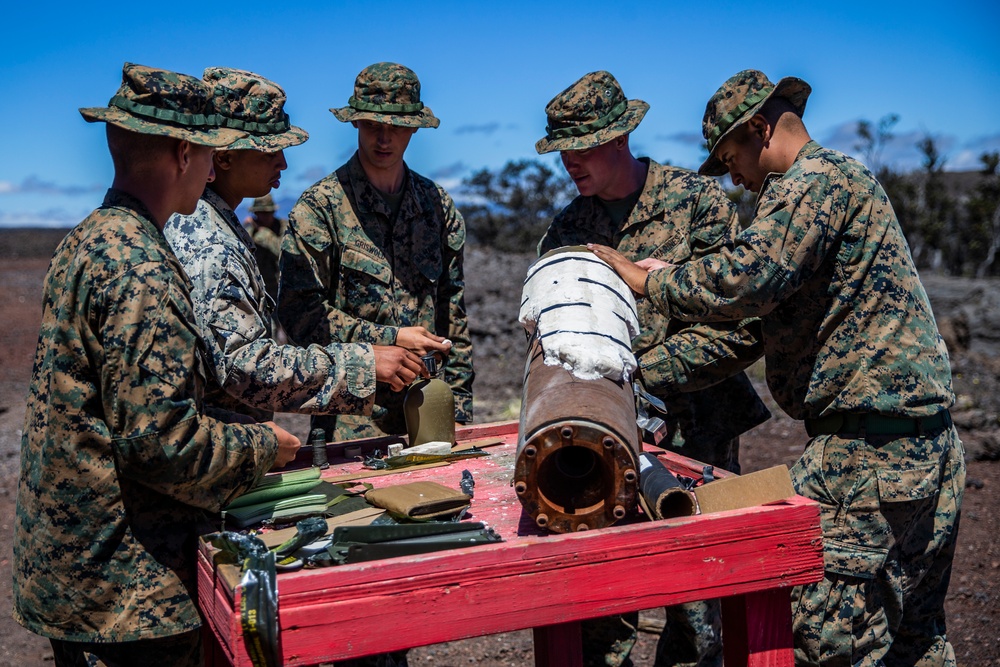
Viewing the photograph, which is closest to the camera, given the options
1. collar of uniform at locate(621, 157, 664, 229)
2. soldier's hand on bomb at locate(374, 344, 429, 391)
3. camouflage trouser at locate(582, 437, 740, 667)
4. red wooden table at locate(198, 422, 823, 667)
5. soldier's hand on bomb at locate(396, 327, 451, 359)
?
red wooden table at locate(198, 422, 823, 667)

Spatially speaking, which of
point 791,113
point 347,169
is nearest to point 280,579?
point 791,113

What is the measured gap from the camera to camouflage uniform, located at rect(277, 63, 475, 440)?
4137mm

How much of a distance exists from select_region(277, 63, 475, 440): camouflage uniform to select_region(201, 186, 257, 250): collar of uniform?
925 millimetres

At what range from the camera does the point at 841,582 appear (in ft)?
9.63

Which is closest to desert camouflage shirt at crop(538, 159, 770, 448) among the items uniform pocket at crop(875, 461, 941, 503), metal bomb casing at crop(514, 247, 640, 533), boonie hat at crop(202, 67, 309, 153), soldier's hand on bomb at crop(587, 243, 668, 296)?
soldier's hand on bomb at crop(587, 243, 668, 296)

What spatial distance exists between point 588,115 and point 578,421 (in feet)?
7.47

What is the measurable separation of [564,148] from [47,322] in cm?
235

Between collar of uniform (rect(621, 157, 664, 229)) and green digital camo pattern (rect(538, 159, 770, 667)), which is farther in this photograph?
collar of uniform (rect(621, 157, 664, 229))

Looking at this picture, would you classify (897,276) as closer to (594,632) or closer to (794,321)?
(794,321)

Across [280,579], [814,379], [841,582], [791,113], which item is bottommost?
[841,582]

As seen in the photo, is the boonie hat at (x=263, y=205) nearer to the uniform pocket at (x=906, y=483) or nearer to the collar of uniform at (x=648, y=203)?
the collar of uniform at (x=648, y=203)

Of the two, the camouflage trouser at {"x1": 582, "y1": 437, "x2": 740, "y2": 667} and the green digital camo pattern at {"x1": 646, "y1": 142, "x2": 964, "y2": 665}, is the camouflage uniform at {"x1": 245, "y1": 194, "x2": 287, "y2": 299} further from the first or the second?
the green digital camo pattern at {"x1": 646, "y1": 142, "x2": 964, "y2": 665}

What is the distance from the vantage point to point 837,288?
3.02 m

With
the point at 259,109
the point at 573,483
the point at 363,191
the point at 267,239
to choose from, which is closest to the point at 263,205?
the point at 267,239
